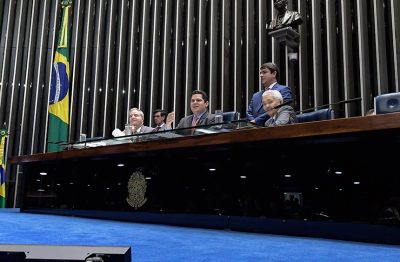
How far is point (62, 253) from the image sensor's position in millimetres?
682

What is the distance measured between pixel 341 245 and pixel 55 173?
255 cm

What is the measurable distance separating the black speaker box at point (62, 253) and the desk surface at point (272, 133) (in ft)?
4.27

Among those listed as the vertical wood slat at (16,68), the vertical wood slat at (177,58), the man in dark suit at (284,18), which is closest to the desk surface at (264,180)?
the man in dark suit at (284,18)

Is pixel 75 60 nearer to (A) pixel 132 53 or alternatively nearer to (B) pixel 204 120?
(A) pixel 132 53

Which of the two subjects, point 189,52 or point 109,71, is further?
point 109,71

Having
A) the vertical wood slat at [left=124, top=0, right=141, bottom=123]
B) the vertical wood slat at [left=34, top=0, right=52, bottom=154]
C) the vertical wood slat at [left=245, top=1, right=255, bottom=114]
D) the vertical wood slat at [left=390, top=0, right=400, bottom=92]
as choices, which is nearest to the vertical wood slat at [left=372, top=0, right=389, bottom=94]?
the vertical wood slat at [left=390, top=0, right=400, bottom=92]

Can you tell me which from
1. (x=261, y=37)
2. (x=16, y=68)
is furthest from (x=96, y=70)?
(x=261, y=37)

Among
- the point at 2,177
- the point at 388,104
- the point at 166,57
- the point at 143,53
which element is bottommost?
the point at 2,177

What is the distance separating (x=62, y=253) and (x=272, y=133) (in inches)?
55.3

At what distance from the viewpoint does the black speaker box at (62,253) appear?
665 mm

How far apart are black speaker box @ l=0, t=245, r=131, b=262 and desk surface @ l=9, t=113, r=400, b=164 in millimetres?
1301

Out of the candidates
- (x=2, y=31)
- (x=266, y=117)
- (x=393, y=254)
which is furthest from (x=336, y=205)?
(x=2, y=31)

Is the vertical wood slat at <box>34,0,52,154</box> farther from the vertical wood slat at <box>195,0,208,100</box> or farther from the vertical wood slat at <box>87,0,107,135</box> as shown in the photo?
the vertical wood slat at <box>195,0,208,100</box>

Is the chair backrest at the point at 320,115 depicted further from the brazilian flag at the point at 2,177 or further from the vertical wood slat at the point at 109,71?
the brazilian flag at the point at 2,177
